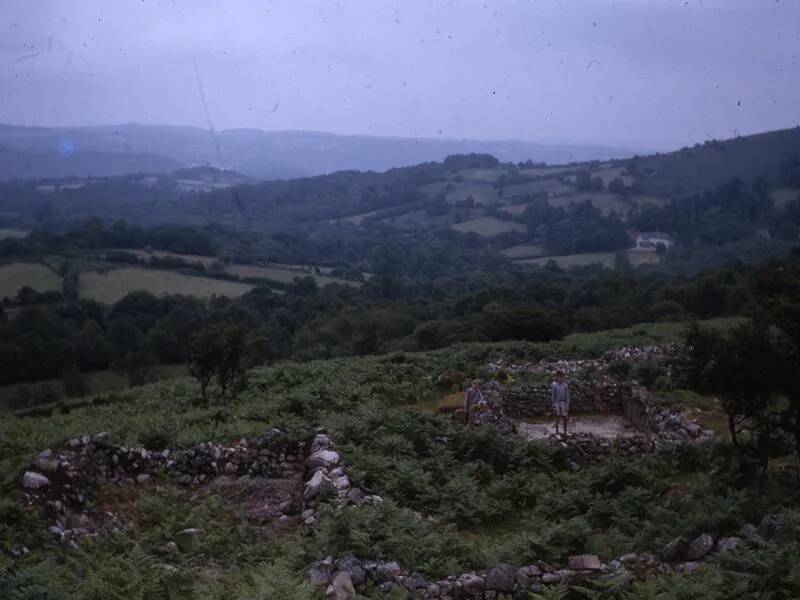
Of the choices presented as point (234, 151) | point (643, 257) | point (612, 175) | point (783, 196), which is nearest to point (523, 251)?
point (643, 257)

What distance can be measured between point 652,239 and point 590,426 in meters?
104

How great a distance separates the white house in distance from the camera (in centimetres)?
11269

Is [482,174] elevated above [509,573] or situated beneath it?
elevated above

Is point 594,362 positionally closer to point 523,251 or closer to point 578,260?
point 578,260

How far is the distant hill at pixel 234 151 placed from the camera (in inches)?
4828

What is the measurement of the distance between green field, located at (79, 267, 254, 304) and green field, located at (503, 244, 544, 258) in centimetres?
4917

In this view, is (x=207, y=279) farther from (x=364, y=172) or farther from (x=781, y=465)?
(x=364, y=172)

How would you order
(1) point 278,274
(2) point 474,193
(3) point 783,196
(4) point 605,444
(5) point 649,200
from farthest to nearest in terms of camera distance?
1. (2) point 474,193
2. (5) point 649,200
3. (3) point 783,196
4. (1) point 278,274
5. (4) point 605,444

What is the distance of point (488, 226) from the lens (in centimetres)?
13225

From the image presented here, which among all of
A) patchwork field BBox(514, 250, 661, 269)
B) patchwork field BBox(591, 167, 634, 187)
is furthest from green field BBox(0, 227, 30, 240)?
patchwork field BBox(591, 167, 634, 187)

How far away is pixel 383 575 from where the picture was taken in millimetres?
8016

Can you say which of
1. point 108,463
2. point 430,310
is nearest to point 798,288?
point 108,463

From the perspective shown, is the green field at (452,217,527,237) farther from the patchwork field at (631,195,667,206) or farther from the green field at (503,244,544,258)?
the patchwork field at (631,195,667,206)

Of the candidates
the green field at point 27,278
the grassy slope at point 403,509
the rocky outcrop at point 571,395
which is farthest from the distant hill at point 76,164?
the grassy slope at point 403,509
